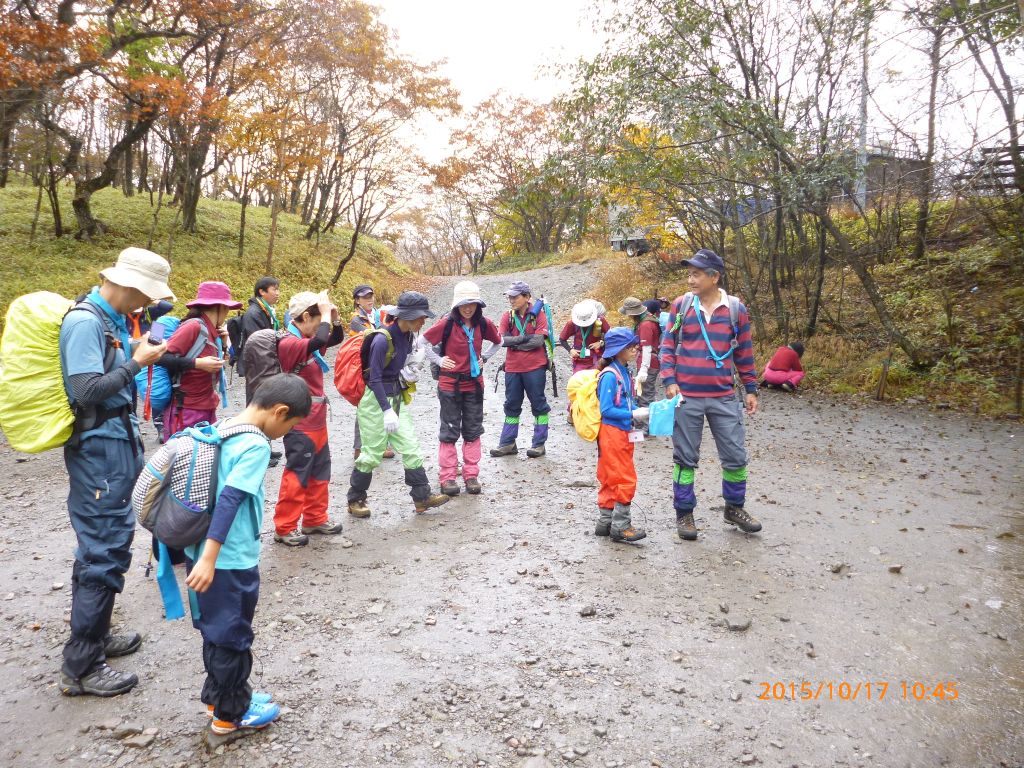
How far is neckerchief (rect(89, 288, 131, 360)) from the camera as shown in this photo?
317 cm

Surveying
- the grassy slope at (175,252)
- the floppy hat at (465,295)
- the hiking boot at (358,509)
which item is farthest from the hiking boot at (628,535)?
the grassy slope at (175,252)

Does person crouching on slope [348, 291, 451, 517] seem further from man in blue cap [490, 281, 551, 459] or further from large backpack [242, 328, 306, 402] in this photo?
man in blue cap [490, 281, 551, 459]

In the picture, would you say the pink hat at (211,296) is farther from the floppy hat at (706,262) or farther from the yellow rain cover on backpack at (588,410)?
the floppy hat at (706,262)

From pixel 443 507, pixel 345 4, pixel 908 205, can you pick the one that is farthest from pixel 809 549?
pixel 345 4

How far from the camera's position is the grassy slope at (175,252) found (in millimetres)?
14758

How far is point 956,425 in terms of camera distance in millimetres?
8781

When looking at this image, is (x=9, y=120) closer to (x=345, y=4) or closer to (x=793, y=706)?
(x=345, y=4)

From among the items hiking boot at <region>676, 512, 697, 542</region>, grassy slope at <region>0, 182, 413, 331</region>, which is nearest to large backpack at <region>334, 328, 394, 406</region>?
hiking boot at <region>676, 512, 697, 542</region>

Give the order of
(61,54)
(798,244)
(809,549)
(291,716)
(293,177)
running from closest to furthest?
(291,716)
(809,549)
(61,54)
(798,244)
(293,177)

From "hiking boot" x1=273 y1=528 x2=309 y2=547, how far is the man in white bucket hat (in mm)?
1733

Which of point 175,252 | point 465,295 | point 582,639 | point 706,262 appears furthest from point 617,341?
point 175,252

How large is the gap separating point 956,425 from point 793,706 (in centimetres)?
753

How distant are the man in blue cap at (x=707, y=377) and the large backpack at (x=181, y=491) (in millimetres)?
3555

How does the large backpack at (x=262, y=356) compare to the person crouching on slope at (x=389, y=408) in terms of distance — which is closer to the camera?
the large backpack at (x=262, y=356)
